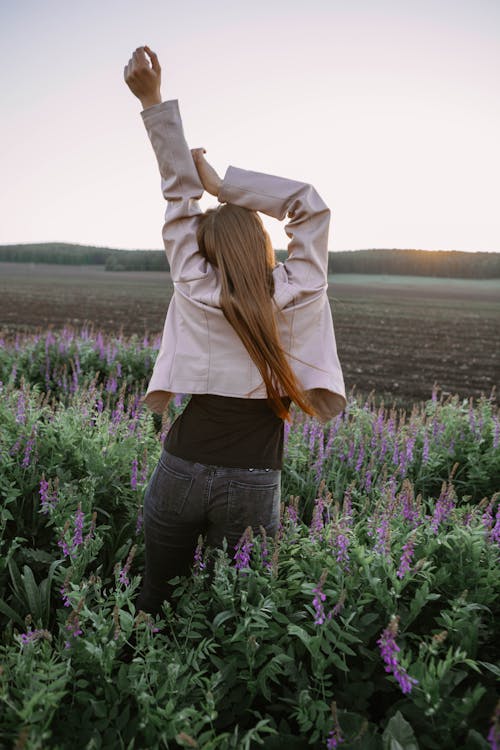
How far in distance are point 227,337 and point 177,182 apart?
689 mm

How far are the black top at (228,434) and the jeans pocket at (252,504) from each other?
0.09 meters

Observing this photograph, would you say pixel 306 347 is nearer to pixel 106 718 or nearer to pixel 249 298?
pixel 249 298

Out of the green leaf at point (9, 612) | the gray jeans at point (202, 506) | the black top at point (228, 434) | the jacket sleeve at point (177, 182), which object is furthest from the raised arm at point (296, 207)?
the green leaf at point (9, 612)

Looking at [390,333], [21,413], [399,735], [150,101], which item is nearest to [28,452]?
[21,413]

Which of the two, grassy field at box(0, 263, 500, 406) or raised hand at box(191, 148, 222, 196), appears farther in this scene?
grassy field at box(0, 263, 500, 406)

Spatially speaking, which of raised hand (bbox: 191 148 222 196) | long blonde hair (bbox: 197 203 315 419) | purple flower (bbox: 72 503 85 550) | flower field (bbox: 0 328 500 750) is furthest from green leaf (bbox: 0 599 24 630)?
raised hand (bbox: 191 148 222 196)

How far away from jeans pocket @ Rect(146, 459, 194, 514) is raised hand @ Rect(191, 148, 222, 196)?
1246 mm

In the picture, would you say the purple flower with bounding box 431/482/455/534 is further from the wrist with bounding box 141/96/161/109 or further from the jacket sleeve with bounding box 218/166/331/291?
the wrist with bounding box 141/96/161/109

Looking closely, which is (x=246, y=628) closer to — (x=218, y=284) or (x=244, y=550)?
(x=244, y=550)

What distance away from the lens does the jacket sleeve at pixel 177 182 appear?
7.72 ft

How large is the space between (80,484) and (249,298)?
2290 millimetres

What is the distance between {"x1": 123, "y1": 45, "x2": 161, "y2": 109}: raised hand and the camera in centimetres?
242

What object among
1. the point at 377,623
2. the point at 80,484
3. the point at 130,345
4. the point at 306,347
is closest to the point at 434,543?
the point at 377,623

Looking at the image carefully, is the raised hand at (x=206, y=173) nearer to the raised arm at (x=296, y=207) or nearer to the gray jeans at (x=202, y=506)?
the raised arm at (x=296, y=207)
